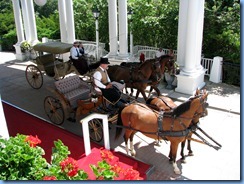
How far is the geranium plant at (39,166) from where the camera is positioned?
14.1ft

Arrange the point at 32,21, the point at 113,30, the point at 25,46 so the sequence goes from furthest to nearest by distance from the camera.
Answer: the point at 25,46 → the point at 32,21 → the point at 113,30

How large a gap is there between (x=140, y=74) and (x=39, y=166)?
5.11 meters

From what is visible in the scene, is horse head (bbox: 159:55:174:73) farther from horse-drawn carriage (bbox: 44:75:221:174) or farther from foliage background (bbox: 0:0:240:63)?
foliage background (bbox: 0:0:240:63)

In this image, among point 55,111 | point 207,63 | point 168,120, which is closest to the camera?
point 168,120

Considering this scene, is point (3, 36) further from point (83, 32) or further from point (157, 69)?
point (157, 69)

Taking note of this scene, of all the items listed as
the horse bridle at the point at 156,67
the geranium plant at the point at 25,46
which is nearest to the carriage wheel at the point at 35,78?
the horse bridle at the point at 156,67

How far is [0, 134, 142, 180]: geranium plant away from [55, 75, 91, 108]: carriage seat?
3075mm

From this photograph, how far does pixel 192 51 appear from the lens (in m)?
10.2

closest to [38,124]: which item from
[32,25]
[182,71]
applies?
[182,71]

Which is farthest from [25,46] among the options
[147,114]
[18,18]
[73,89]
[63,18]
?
[147,114]

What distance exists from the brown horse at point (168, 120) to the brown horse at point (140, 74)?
107 inches

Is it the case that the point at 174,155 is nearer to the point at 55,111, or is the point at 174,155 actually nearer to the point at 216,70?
the point at 55,111

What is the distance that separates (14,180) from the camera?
14.3ft

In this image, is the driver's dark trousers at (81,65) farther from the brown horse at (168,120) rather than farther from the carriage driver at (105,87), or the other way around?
the brown horse at (168,120)
